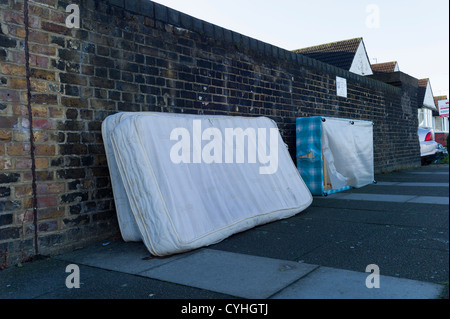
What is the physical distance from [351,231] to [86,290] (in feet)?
10.6

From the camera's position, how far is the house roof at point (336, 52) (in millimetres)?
21802

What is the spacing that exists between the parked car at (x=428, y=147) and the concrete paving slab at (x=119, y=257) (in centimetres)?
1631

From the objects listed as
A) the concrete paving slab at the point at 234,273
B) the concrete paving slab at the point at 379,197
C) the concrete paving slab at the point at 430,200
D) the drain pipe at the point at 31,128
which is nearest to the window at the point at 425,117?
the concrete paving slab at the point at 379,197

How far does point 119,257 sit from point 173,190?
0.91m

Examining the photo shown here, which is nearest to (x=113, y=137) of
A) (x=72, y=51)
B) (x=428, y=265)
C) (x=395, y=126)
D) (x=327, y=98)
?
(x=72, y=51)

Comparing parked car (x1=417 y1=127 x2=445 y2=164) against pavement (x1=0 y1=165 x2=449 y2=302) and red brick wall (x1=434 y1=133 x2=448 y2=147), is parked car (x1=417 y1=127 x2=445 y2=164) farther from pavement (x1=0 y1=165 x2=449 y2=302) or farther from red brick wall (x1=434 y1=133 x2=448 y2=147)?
pavement (x1=0 y1=165 x2=449 y2=302)

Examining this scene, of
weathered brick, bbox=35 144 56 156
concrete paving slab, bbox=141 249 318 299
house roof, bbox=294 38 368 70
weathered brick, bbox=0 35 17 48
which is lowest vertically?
concrete paving slab, bbox=141 249 318 299

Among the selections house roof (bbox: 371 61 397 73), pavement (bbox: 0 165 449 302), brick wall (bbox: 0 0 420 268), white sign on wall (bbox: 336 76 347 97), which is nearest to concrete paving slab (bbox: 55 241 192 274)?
pavement (bbox: 0 165 449 302)

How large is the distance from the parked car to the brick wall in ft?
43.1

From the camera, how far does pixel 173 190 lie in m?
4.37

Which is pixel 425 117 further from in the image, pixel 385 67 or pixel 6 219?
pixel 6 219

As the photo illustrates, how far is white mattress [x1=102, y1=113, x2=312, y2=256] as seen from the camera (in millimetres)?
4133
